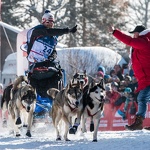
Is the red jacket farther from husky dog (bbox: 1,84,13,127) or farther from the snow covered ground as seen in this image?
husky dog (bbox: 1,84,13,127)

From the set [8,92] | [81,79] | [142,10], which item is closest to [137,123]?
[81,79]

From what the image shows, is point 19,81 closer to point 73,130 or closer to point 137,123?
point 73,130

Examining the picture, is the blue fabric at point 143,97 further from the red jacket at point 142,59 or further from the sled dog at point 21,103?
the sled dog at point 21,103

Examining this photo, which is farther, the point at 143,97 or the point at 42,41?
the point at 42,41

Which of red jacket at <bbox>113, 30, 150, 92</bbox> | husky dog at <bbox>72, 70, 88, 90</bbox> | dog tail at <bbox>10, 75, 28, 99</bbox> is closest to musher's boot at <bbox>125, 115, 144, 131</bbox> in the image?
red jacket at <bbox>113, 30, 150, 92</bbox>

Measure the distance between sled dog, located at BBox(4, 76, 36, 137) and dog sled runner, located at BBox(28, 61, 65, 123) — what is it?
0.96ft

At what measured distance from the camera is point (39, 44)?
33.2ft

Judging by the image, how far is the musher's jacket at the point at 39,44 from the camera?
9984mm

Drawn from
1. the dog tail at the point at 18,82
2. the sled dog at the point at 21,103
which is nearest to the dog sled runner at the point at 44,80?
the dog tail at the point at 18,82

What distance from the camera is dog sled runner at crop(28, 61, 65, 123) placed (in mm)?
10297

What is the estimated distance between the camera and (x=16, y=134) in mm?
10062

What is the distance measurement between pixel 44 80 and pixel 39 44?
74 centimetres

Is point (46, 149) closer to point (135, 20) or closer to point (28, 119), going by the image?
point (28, 119)

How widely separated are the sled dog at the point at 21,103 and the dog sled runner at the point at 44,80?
0.96 feet
